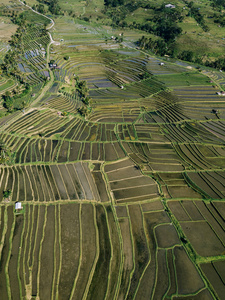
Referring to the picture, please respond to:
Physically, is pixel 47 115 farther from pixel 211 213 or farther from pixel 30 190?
pixel 211 213

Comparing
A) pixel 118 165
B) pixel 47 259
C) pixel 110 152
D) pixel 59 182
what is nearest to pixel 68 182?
pixel 59 182

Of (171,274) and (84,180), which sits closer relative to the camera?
(171,274)

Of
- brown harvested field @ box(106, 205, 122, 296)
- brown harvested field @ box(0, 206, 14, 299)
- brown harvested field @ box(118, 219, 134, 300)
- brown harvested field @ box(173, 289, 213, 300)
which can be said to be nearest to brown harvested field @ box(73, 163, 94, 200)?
brown harvested field @ box(106, 205, 122, 296)

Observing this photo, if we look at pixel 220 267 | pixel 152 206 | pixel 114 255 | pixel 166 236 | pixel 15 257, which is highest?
pixel 152 206

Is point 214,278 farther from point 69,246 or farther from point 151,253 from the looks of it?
point 69,246

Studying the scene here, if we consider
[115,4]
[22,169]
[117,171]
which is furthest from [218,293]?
[115,4]

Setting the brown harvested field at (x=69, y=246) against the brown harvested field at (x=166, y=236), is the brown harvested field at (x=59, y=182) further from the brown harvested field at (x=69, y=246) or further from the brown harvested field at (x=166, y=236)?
the brown harvested field at (x=166, y=236)

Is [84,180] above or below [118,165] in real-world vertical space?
below
